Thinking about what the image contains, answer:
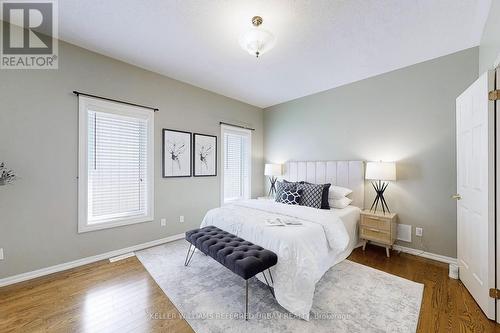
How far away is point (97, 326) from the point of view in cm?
165

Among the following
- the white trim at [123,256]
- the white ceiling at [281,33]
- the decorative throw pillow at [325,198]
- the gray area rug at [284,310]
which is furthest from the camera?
the decorative throw pillow at [325,198]

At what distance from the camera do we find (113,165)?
9.70ft

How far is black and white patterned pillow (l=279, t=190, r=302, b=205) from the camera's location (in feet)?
10.9

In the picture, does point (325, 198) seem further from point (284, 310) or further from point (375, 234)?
point (284, 310)

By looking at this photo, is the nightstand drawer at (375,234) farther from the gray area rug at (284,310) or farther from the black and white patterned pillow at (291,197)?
the black and white patterned pillow at (291,197)

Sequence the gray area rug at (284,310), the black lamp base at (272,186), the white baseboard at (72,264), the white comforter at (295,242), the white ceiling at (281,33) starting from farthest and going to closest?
the black lamp base at (272,186), the white baseboard at (72,264), the white ceiling at (281,33), the white comforter at (295,242), the gray area rug at (284,310)

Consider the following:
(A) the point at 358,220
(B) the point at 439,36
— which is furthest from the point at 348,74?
(A) the point at 358,220

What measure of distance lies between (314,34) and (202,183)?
298 centimetres

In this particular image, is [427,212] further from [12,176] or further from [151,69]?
[12,176]

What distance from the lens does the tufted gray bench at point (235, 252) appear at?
5.65 ft

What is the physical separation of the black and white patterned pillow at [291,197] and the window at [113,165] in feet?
7.10

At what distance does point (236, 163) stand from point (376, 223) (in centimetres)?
293

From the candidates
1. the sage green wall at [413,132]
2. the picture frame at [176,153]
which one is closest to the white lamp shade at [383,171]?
the sage green wall at [413,132]

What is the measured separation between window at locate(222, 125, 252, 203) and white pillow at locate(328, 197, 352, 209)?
6.84 feet
